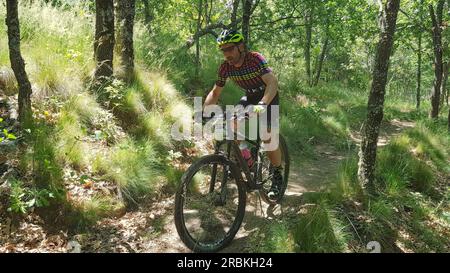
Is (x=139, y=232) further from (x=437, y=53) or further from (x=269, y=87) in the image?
(x=437, y=53)

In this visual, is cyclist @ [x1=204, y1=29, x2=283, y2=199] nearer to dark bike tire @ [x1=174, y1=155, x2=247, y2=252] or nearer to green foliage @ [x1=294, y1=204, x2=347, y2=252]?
dark bike tire @ [x1=174, y1=155, x2=247, y2=252]

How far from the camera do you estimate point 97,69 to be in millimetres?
5895

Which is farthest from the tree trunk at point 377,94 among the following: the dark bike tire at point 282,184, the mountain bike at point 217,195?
the mountain bike at point 217,195

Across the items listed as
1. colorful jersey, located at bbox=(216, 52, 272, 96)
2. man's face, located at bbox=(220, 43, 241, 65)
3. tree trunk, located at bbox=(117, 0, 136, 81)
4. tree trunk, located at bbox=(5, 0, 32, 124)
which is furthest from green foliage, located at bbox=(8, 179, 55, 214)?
tree trunk, located at bbox=(117, 0, 136, 81)

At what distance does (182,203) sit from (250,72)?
1.93m

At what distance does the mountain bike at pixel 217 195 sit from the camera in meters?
3.73

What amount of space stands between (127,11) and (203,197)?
4039 mm

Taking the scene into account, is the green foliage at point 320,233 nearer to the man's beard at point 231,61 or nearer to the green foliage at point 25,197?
the man's beard at point 231,61

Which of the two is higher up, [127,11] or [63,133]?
[127,11]

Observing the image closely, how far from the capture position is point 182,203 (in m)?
3.66

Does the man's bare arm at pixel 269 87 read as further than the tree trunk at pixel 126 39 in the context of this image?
No

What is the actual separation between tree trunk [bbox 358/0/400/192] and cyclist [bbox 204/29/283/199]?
1220mm
